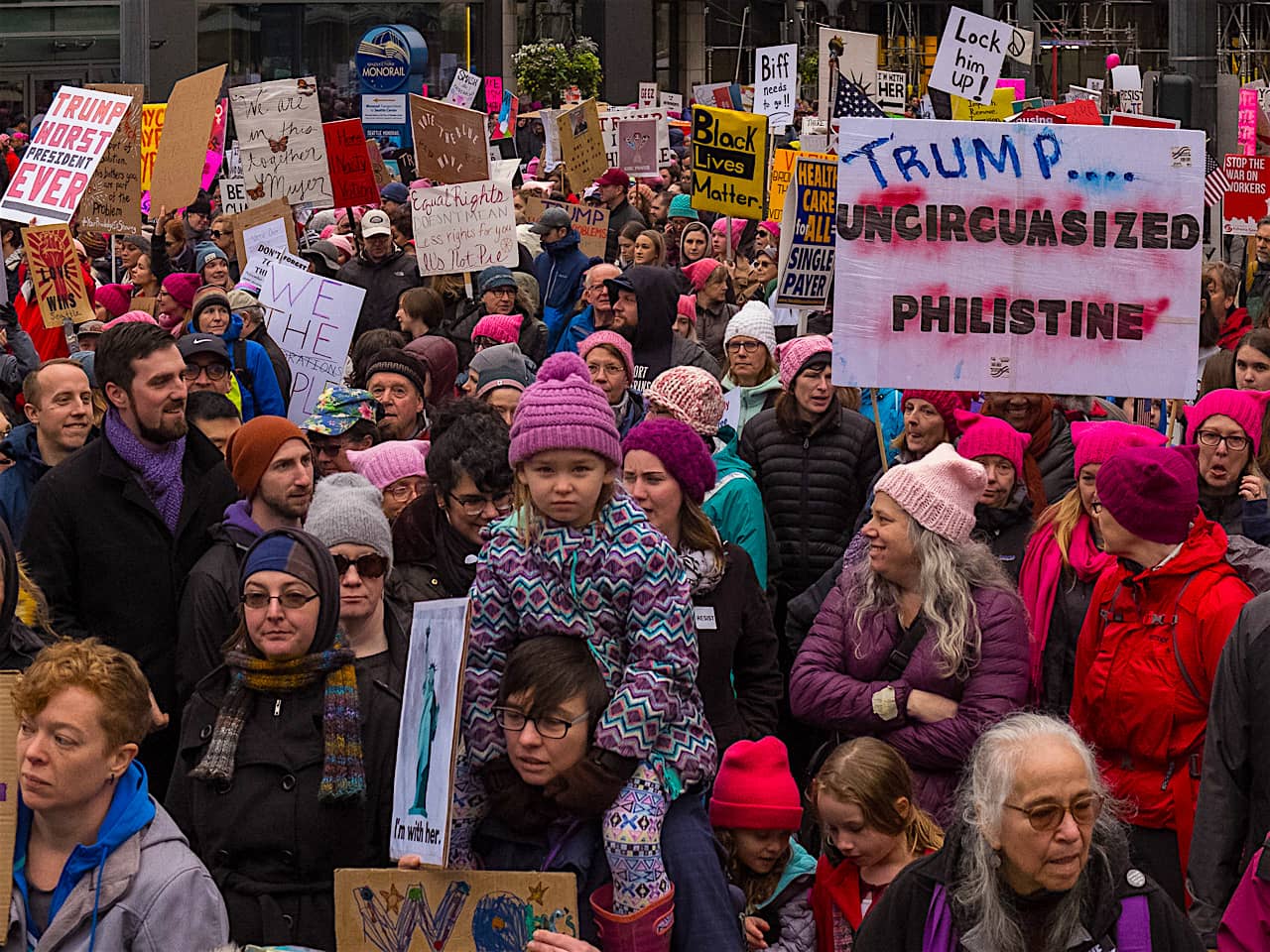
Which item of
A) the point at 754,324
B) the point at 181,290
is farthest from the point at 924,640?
the point at 181,290

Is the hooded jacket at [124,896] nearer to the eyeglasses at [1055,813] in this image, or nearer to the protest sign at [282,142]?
the eyeglasses at [1055,813]

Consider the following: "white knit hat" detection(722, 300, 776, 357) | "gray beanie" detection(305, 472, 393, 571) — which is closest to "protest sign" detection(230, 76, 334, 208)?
"white knit hat" detection(722, 300, 776, 357)

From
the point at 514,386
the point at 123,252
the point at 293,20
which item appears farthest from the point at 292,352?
the point at 293,20

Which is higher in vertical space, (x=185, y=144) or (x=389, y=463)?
(x=185, y=144)

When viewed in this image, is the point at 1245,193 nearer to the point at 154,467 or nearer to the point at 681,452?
the point at 681,452

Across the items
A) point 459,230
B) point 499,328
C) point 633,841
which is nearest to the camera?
point 633,841

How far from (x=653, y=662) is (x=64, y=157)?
8450 millimetres

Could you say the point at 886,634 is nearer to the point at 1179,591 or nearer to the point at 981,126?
the point at 1179,591

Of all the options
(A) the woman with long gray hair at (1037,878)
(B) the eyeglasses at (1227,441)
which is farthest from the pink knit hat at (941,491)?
(A) the woman with long gray hair at (1037,878)

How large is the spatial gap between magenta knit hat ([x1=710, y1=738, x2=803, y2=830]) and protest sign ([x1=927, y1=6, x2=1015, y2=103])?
12826 mm

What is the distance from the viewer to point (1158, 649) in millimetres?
4887

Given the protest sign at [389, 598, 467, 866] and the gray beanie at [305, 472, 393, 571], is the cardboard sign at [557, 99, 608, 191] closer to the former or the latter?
the gray beanie at [305, 472, 393, 571]

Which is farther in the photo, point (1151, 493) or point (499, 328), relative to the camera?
point (499, 328)

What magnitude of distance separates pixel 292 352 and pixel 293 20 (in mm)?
39285
